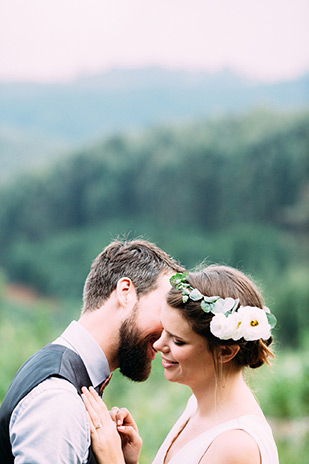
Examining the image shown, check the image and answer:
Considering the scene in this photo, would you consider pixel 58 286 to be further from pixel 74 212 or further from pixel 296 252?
pixel 296 252

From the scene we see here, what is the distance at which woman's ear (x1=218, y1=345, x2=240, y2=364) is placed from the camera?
159 centimetres

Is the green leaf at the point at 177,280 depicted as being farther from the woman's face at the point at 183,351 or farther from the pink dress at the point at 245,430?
the pink dress at the point at 245,430

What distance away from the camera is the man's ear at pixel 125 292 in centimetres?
175

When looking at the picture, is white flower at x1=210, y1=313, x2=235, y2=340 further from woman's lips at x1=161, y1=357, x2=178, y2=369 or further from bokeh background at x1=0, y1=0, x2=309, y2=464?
bokeh background at x1=0, y1=0, x2=309, y2=464

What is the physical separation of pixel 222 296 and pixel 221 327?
0.38 ft

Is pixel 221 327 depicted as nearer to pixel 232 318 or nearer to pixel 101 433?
pixel 232 318

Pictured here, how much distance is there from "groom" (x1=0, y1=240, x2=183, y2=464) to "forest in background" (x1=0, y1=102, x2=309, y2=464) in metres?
8.35

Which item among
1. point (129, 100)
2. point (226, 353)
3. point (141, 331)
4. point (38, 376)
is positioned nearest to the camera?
point (38, 376)

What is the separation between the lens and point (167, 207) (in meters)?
10.9

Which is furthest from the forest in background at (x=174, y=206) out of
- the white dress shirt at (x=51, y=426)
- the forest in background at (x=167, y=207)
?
the white dress shirt at (x=51, y=426)

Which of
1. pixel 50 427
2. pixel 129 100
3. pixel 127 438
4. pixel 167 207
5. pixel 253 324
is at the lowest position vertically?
pixel 167 207

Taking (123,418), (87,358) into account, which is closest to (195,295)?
(87,358)

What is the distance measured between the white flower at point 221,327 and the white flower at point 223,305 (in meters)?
0.02

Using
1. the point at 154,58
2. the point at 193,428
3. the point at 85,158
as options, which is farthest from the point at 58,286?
the point at 193,428
